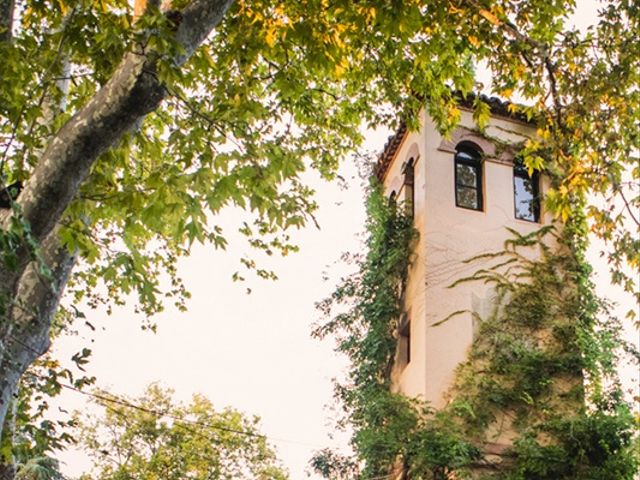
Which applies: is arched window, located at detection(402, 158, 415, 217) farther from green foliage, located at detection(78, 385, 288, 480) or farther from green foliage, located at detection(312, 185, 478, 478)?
green foliage, located at detection(78, 385, 288, 480)

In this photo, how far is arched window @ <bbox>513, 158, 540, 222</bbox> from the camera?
14.1m

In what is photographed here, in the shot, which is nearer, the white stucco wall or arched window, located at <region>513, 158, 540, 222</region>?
the white stucco wall

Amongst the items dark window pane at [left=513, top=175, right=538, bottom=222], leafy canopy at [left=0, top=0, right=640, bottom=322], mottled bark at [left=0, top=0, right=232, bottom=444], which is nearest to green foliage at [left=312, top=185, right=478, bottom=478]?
dark window pane at [left=513, top=175, right=538, bottom=222]

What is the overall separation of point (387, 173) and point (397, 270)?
3673 millimetres

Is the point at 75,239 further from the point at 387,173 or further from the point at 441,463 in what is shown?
the point at 387,173

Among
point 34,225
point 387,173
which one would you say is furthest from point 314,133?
point 34,225

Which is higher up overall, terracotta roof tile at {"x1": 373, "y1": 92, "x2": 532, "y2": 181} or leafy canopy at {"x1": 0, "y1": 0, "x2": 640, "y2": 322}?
terracotta roof tile at {"x1": 373, "y1": 92, "x2": 532, "y2": 181}

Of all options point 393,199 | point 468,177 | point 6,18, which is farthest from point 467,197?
point 6,18

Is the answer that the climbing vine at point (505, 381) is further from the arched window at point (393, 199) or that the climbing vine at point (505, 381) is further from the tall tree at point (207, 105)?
the tall tree at point (207, 105)

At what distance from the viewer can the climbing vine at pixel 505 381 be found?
10891mm

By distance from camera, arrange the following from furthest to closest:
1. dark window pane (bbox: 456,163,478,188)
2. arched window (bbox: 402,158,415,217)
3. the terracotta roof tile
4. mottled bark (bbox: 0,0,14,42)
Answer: arched window (bbox: 402,158,415,217)
dark window pane (bbox: 456,163,478,188)
the terracotta roof tile
mottled bark (bbox: 0,0,14,42)

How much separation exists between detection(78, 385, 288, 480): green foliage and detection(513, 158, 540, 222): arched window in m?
14.5

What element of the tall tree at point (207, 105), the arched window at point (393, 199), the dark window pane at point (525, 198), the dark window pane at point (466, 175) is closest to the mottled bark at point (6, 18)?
the tall tree at point (207, 105)

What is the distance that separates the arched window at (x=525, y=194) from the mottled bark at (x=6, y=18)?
35.3 feet
